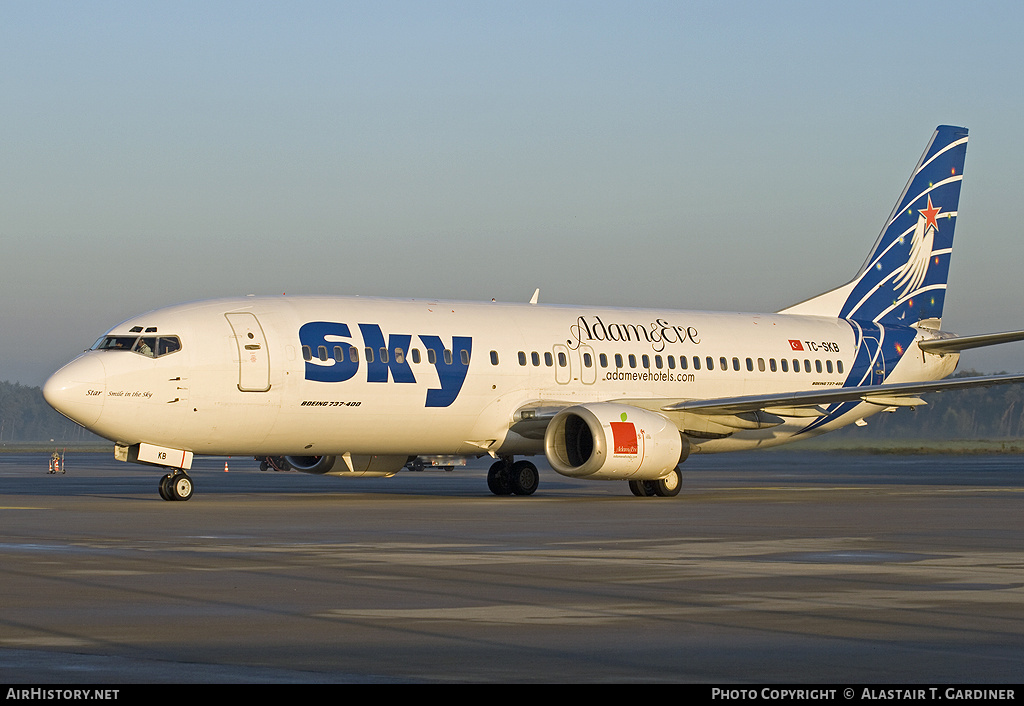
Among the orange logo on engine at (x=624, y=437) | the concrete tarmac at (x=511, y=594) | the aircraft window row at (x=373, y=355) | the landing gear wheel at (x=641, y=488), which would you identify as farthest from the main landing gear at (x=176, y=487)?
the landing gear wheel at (x=641, y=488)

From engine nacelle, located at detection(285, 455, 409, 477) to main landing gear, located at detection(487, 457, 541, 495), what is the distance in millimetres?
2295

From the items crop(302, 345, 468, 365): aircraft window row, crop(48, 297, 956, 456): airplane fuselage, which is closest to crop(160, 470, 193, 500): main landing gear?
crop(48, 297, 956, 456): airplane fuselage

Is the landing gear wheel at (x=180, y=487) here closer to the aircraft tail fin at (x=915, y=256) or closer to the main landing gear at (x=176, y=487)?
the main landing gear at (x=176, y=487)

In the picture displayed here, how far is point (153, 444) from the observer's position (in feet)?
92.5

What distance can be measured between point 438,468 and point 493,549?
44689 mm

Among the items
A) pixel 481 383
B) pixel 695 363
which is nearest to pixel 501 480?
pixel 481 383

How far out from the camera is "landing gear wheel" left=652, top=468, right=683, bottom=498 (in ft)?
105

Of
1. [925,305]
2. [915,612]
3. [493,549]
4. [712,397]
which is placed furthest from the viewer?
[925,305]

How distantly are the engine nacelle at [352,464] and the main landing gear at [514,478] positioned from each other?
7.53 feet

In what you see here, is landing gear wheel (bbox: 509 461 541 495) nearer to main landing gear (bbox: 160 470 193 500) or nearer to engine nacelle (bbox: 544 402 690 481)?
engine nacelle (bbox: 544 402 690 481)

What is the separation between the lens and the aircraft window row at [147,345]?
2816 cm

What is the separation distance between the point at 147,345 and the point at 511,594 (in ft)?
56.5
